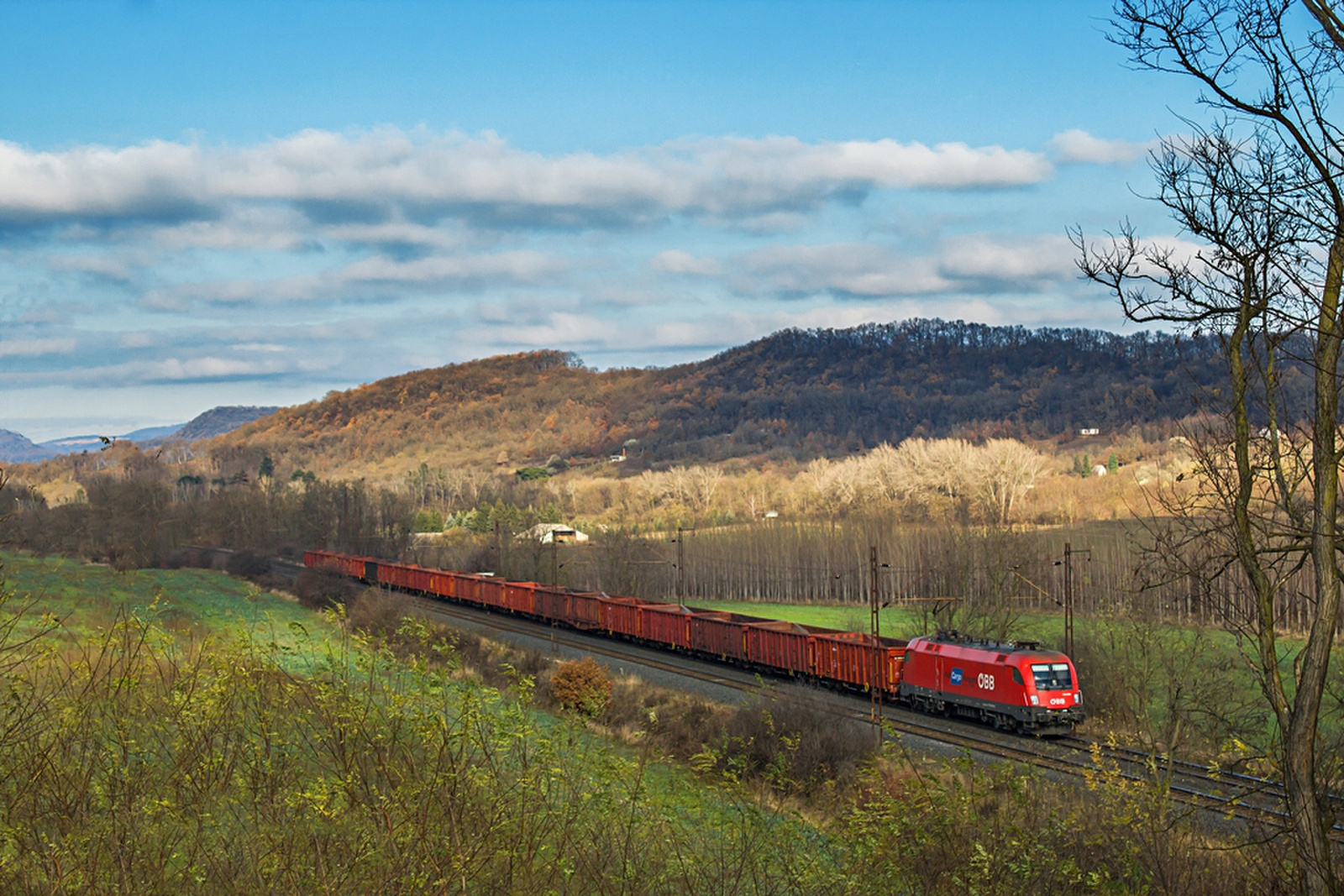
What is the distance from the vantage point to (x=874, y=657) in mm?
34281

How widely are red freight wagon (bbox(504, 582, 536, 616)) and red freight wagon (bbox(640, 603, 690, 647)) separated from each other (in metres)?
10.2

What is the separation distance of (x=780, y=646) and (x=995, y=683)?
10.6 meters

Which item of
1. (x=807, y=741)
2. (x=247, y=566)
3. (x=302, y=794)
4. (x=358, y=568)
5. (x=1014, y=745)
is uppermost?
(x=302, y=794)

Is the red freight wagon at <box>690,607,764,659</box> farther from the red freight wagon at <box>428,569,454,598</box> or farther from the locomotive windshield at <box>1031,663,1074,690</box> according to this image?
the red freight wagon at <box>428,569,454,598</box>

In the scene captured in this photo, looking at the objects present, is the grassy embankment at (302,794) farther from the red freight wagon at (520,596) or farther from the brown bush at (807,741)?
the red freight wagon at (520,596)

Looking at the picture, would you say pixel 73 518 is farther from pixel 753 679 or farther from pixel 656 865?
pixel 656 865

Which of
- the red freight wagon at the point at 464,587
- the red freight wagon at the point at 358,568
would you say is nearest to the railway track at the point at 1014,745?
the red freight wagon at the point at 464,587

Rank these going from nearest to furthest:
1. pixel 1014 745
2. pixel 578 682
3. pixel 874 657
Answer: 1. pixel 1014 745
2. pixel 578 682
3. pixel 874 657

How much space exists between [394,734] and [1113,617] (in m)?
38.1

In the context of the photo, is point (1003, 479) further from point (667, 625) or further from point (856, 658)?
point (856, 658)

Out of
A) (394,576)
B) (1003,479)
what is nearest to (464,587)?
(394,576)

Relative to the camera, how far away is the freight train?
3075 cm

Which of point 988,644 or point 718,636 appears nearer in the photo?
point 988,644

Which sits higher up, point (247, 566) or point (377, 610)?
point (377, 610)
